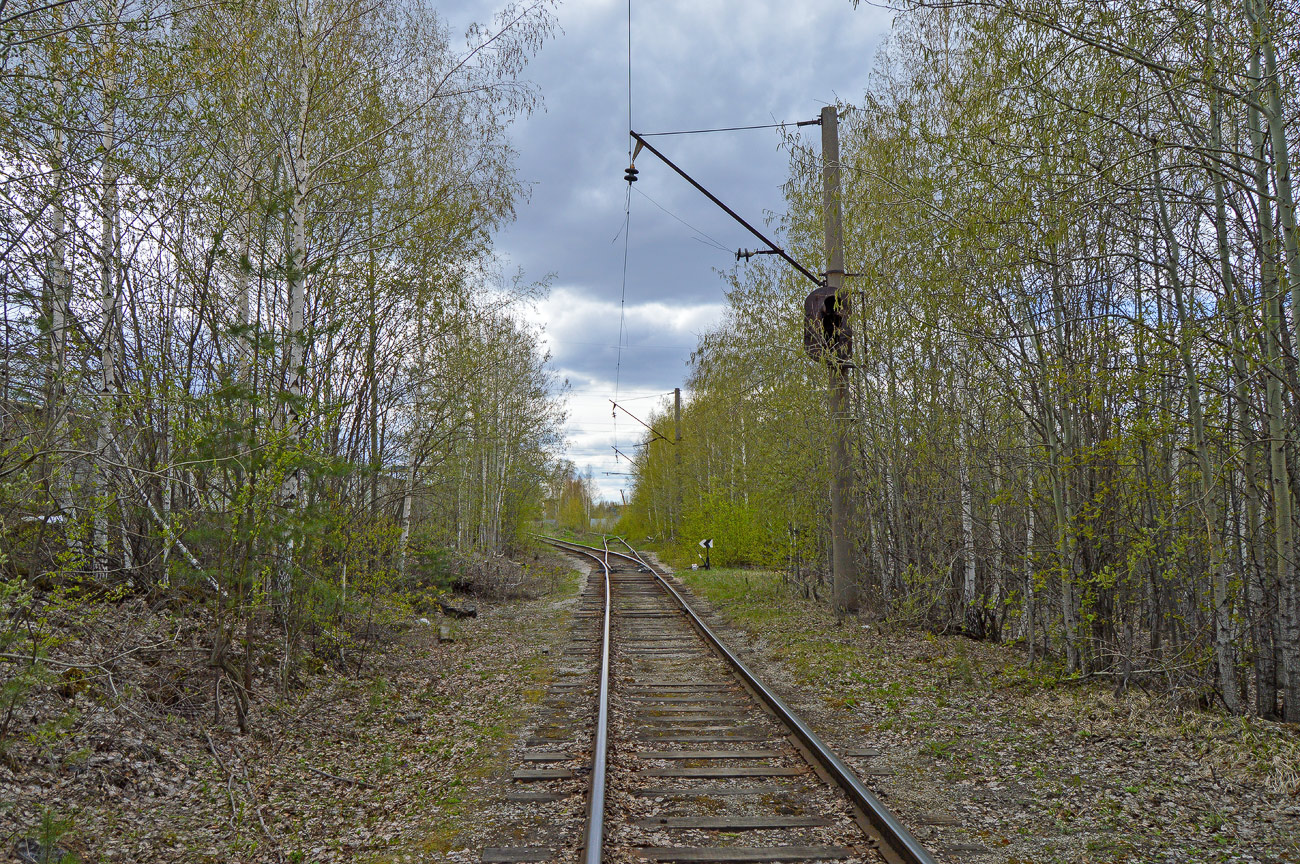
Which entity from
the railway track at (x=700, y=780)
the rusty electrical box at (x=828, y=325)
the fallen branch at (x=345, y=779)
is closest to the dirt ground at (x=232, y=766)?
the fallen branch at (x=345, y=779)

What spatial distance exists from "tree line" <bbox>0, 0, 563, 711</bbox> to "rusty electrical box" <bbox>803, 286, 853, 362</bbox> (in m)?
5.45

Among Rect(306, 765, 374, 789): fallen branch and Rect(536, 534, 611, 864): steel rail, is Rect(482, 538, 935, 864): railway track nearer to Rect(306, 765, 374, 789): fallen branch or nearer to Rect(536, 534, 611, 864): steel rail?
Rect(536, 534, 611, 864): steel rail

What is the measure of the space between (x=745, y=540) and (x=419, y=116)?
48.8ft

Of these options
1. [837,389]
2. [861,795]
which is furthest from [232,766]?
[837,389]

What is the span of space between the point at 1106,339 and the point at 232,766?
26.9ft

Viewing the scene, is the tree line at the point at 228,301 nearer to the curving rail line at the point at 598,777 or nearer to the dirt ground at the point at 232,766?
the dirt ground at the point at 232,766

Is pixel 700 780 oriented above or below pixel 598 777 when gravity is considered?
below

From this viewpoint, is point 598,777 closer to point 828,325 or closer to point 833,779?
point 833,779

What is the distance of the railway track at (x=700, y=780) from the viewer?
4371 millimetres

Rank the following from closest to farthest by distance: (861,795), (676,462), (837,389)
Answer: (861,795)
(837,389)
(676,462)

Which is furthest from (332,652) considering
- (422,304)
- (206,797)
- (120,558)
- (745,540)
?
(745,540)

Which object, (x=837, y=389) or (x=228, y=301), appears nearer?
(x=228, y=301)

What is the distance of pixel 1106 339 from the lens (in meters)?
6.74

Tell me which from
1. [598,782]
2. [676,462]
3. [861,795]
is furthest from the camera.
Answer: [676,462]
